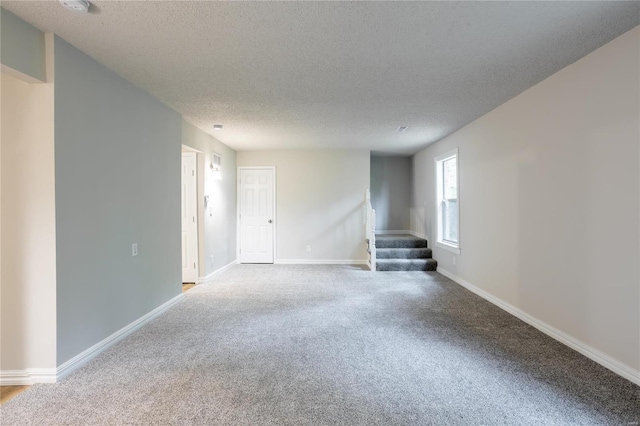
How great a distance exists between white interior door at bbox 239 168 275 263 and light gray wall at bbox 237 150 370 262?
0.17 metres

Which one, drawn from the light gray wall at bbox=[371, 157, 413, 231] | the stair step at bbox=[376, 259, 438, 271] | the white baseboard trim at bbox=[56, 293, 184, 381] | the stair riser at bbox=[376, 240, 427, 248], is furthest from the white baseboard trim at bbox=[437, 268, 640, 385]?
the white baseboard trim at bbox=[56, 293, 184, 381]

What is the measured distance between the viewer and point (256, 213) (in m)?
6.62

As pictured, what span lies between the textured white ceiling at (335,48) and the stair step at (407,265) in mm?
2884

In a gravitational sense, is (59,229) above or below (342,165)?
below

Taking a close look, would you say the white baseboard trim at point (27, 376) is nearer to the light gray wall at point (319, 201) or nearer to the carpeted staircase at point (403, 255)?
the light gray wall at point (319, 201)

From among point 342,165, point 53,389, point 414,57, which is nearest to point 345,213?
point 342,165

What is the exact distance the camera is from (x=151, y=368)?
235 cm

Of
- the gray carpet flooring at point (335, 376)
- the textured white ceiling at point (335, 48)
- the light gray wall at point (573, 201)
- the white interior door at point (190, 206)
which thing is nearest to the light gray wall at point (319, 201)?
the white interior door at point (190, 206)

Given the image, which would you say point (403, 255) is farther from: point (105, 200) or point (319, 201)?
point (105, 200)

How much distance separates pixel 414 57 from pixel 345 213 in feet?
14.1

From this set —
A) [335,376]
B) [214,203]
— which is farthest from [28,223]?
[214,203]

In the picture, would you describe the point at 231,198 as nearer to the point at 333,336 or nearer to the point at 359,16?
the point at 333,336

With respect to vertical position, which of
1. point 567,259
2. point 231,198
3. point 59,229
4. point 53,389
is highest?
point 231,198

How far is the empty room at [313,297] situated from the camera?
1.93 m
